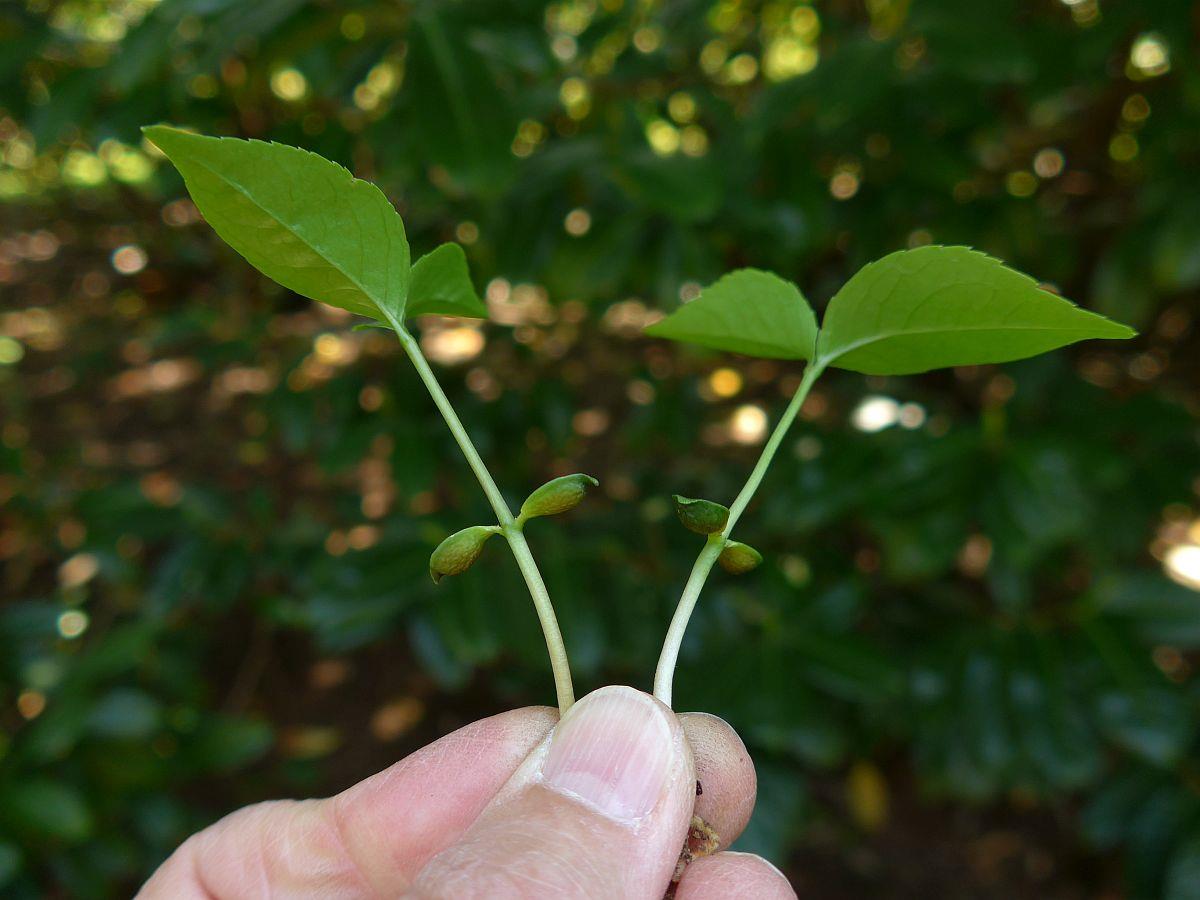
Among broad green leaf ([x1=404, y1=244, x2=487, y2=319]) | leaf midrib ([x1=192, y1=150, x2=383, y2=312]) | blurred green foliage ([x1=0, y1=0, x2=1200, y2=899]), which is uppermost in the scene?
leaf midrib ([x1=192, y1=150, x2=383, y2=312])

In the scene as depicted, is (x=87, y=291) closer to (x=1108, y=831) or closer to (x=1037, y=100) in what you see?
(x=1037, y=100)

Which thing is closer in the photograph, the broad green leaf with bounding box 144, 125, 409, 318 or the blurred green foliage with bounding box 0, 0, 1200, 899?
the broad green leaf with bounding box 144, 125, 409, 318

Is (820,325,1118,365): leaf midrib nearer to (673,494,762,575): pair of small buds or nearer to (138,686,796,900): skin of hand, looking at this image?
(673,494,762,575): pair of small buds

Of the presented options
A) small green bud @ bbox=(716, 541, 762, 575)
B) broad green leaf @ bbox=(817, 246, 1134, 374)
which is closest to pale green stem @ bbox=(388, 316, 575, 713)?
small green bud @ bbox=(716, 541, 762, 575)

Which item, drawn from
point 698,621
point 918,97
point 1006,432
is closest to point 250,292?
point 698,621

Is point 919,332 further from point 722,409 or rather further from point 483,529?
point 722,409

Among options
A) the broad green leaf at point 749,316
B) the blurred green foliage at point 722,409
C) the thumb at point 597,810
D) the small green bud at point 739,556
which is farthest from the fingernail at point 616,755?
the blurred green foliage at point 722,409

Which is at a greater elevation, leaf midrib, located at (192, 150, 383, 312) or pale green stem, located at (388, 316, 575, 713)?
leaf midrib, located at (192, 150, 383, 312)
